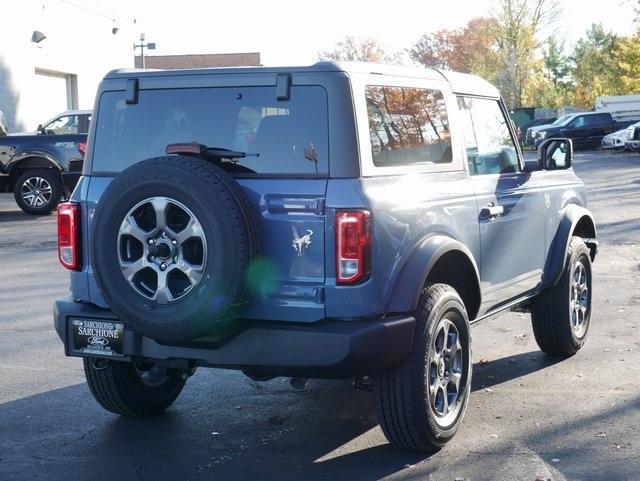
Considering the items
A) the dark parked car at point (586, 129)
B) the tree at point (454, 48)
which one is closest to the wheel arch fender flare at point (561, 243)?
the dark parked car at point (586, 129)

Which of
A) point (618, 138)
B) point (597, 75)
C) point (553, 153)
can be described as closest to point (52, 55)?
point (618, 138)

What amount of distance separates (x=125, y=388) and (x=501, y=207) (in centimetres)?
247

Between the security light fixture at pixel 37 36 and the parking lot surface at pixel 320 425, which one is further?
the security light fixture at pixel 37 36

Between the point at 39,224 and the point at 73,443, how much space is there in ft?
39.6

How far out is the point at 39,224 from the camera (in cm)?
1702

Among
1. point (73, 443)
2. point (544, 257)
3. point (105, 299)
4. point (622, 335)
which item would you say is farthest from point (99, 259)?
point (622, 335)

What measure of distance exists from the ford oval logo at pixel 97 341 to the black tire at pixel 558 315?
3.30m

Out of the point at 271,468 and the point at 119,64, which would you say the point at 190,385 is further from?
the point at 119,64

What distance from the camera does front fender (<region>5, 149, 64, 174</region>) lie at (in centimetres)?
1773

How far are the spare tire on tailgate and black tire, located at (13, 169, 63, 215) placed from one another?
44.4 feet

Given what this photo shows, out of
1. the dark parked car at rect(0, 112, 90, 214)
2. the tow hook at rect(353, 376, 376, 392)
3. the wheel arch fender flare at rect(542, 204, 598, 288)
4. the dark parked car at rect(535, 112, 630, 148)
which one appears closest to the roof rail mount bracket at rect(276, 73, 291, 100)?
the tow hook at rect(353, 376, 376, 392)

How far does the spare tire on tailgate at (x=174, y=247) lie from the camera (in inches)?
181

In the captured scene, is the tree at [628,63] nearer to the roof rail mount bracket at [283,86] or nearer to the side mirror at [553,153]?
the side mirror at [553,153]

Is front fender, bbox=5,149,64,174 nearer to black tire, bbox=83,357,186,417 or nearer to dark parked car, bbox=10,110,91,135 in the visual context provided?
dark parked car, bbox=10,110,91,135
